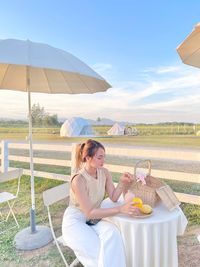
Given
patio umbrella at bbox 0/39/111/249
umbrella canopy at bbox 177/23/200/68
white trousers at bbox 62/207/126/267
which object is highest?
umbrella canopy at bbox 177/23/200/68

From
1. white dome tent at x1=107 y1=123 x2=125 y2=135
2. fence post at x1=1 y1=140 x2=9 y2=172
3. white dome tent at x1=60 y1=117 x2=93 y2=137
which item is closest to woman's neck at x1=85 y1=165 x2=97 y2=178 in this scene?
fence post at x1=1 y1=140 x2=9 y2=172

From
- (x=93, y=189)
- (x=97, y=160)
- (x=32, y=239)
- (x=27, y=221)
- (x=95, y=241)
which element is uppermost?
(x=97, y=160)

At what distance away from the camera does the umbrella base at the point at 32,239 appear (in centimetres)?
276

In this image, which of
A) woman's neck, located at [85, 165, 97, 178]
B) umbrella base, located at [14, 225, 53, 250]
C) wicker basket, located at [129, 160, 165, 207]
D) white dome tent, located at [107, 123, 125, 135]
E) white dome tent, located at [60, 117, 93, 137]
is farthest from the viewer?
white dome tent, located at [60, 117, 93, 137]

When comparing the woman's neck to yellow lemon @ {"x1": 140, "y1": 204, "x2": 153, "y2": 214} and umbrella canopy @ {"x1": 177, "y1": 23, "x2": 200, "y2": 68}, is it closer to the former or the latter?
yellow lemon @ {"x1": 140, "y1": 204, "x2": 153, "y2": 214}

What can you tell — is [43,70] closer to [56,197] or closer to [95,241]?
[56,197]

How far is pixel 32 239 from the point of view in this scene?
285 centimetres

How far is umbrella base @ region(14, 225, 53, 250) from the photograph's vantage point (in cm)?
276

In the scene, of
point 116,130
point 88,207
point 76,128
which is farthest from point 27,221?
point 76,128

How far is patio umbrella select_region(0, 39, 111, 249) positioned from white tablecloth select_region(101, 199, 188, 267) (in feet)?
4.60

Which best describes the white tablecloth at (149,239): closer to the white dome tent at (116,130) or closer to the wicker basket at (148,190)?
the wicker basket at (148,190)

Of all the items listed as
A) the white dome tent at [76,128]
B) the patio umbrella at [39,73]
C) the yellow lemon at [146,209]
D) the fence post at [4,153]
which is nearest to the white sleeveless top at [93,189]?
the yellow lemon at [146,209]

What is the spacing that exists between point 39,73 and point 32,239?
220 cm

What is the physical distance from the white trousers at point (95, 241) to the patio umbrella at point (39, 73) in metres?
1.25
